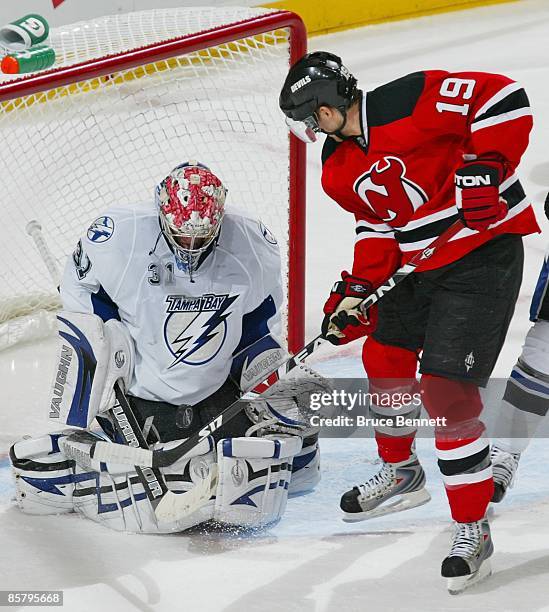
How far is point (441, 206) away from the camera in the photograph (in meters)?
2.21

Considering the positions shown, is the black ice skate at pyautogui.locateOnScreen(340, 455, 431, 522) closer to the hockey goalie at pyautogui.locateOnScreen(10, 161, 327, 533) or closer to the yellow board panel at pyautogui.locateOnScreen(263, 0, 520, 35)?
the hockey goalie at pyautogui.locateOnScreen(10, 161, 327, 533)

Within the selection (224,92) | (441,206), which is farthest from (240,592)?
(224,92)

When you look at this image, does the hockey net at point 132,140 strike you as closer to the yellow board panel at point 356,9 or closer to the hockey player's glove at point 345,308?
the hockey player's glove at point 345,308

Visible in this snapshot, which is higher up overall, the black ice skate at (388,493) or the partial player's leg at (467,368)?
the partial player's leg at (467,368)

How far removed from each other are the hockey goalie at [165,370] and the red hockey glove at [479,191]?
51cm

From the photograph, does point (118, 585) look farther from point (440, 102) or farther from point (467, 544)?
point (440, 102)

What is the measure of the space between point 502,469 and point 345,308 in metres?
0.52

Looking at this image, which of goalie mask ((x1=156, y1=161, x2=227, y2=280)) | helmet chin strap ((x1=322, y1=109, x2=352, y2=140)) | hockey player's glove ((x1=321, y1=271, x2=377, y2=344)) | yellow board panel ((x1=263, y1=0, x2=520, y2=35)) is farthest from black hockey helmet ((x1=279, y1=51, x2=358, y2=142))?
yellow board panel ((x1=263, y1=0, x2=520, y2=35))

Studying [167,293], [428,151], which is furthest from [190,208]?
[428,151]

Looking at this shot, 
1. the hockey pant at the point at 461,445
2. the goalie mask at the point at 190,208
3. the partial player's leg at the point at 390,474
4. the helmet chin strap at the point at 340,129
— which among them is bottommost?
the partial player's leg at the point at 390,474

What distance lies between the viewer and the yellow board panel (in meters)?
5.44

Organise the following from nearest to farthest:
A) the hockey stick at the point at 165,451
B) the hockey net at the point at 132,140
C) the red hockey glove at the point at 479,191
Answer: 1. the red hockey glove at the point at 479,191
2. the hockey stick at the point at 165,451
3. the hockey net at the point at 132,140

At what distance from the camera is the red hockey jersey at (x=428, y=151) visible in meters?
2.07

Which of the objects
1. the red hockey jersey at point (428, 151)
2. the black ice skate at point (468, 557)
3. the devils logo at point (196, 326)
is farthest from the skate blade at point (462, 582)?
the devils logo at point (196, 326)
